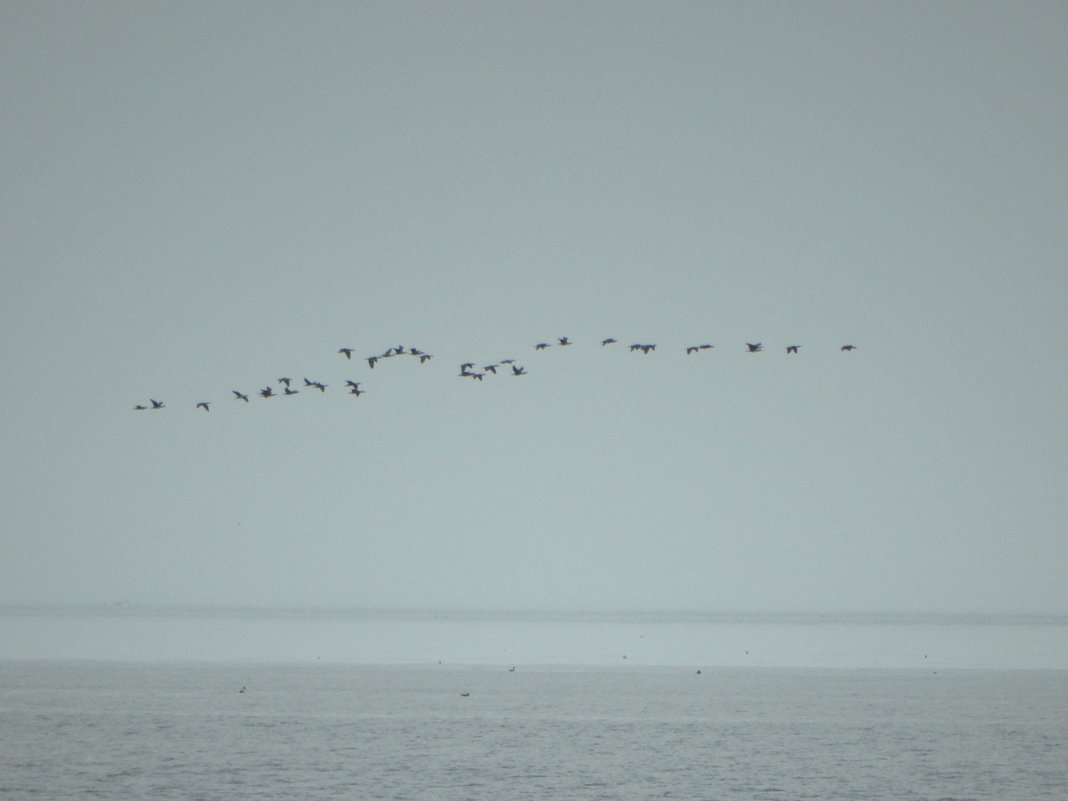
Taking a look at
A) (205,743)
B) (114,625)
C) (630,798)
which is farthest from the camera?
(114,625)

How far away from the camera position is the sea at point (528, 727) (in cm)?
4334

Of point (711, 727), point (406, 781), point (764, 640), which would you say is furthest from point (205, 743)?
point (764, 640)

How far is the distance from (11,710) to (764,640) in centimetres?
9546

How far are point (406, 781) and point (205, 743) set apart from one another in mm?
10804

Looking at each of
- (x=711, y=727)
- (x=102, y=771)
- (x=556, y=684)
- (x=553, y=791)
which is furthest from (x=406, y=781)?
(x=556, y=684)

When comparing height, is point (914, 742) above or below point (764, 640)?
below

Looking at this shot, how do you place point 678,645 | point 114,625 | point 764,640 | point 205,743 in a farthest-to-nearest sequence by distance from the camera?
point 114,625
point 764,640
point 678,645
point 205,743

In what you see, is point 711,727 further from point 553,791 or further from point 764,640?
point 764,640

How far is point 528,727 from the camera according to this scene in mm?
56688

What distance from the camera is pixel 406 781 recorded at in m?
43.9

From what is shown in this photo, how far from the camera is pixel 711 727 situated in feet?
189

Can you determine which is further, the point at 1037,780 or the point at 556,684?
the point at 556,684

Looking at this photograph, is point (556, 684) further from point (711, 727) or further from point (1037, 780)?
point (1037, 780)

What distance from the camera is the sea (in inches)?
1706
